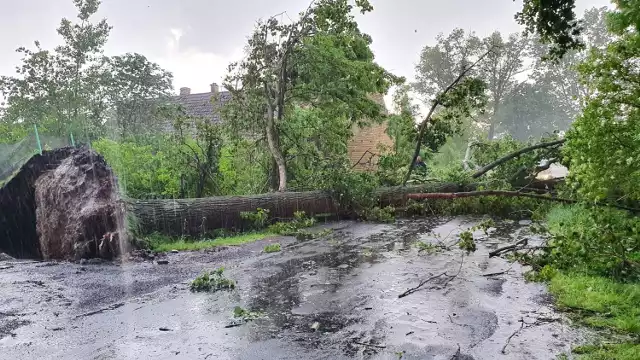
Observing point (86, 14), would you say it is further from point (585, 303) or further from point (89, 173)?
point (585, 303)

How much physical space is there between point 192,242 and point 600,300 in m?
7.12

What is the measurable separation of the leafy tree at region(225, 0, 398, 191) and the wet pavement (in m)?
5.98

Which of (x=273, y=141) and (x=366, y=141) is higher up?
(x=366, y=141)

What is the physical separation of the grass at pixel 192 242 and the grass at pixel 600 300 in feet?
18.9

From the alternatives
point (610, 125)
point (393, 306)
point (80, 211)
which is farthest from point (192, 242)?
point (610, 125)

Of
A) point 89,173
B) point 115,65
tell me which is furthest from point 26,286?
point 115,65

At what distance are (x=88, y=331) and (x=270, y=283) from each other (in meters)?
2.23

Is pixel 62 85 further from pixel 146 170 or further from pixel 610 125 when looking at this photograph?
pixel 610 125

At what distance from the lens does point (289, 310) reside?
16.2 ft

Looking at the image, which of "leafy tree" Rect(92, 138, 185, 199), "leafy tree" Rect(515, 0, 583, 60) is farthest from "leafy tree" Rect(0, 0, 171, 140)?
"leafy tree" Rect(515, 0, 583, 60)

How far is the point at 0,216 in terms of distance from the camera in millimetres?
8703

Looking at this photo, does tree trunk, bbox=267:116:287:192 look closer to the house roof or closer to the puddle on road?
the puddle on road

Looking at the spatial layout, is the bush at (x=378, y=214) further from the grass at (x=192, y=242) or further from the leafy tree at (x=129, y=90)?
the leafy tree at (x=129, y=90)

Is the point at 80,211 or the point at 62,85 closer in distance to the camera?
the point at 80,211
